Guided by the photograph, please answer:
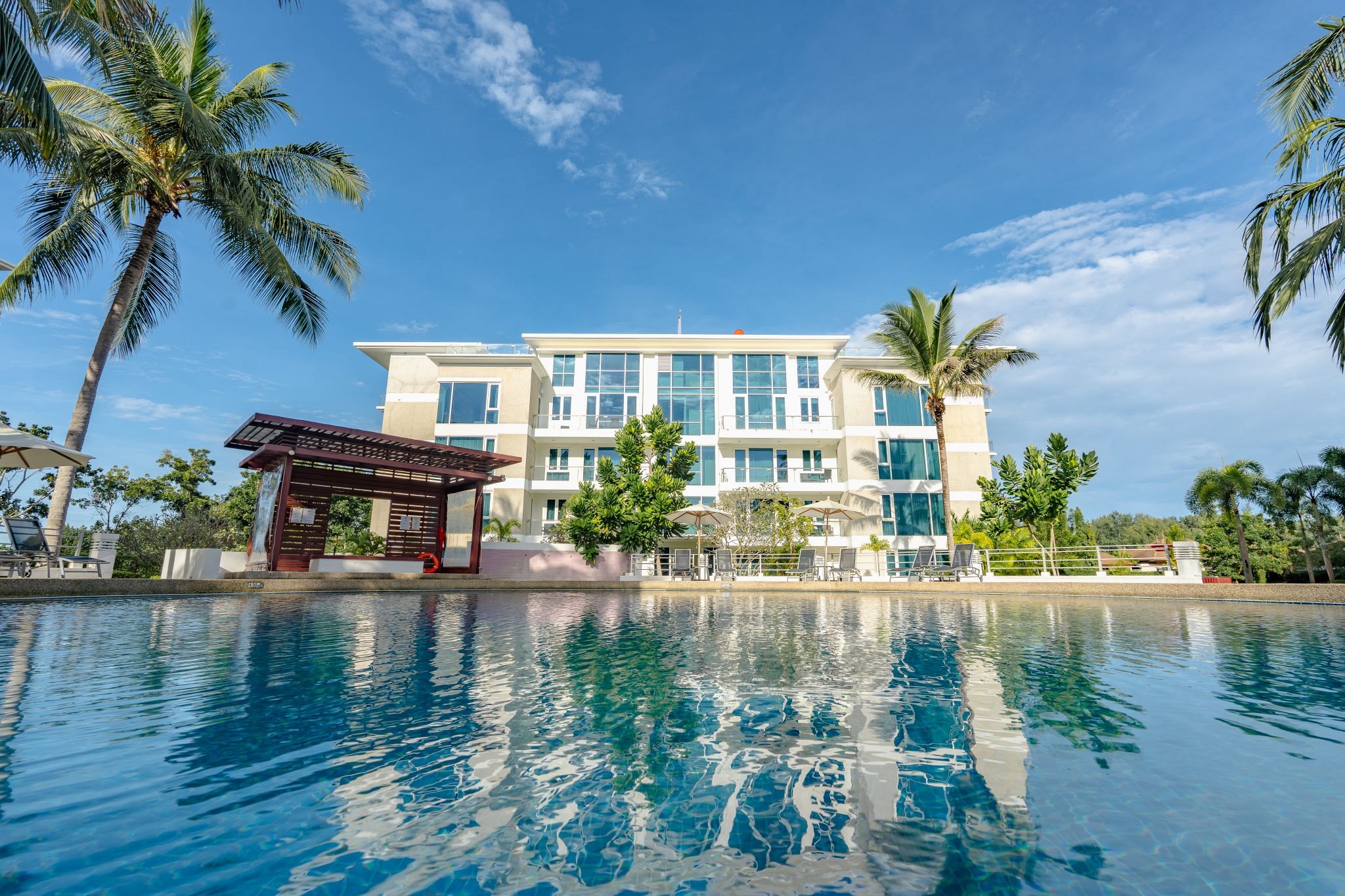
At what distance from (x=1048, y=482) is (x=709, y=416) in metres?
15.5

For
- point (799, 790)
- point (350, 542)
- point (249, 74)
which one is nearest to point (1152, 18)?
point (799, 790)

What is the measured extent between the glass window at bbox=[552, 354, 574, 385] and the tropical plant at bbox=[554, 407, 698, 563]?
9.33 metres

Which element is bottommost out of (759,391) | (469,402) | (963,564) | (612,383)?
(963,564)

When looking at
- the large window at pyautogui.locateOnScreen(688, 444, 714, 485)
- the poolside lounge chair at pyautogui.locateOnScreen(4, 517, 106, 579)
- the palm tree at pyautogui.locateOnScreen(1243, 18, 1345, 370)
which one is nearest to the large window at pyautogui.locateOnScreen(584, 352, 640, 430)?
the large window at pyautogui.locateOnScreen(688, 444, 714, 485)

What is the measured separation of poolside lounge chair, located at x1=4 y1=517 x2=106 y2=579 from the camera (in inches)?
440

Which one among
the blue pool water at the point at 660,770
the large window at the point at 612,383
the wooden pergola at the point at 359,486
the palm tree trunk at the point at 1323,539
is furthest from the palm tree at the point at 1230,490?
the wooden pergola at the point at 359,486

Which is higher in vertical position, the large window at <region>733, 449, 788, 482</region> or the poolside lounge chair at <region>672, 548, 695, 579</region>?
the large window at <region>733, 449, 788, 482</region>

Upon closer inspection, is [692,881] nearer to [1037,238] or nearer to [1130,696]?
[1130,696]

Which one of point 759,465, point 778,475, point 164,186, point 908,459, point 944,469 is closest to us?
point 164,186

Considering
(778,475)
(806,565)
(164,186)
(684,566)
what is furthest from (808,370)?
(164,186)

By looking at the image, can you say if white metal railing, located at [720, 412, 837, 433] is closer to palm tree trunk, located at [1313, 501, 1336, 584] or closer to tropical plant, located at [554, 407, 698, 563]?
tropical plant, located at [554, 407, 698, 563]

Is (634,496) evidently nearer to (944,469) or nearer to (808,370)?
(944,469)

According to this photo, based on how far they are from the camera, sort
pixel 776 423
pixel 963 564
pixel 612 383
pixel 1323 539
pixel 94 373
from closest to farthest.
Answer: pixel 94 373
pixel 963 564
pixel 776 423
pixel 612 383
pixel 1323 539

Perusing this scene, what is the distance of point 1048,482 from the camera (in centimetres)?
A: 2320
